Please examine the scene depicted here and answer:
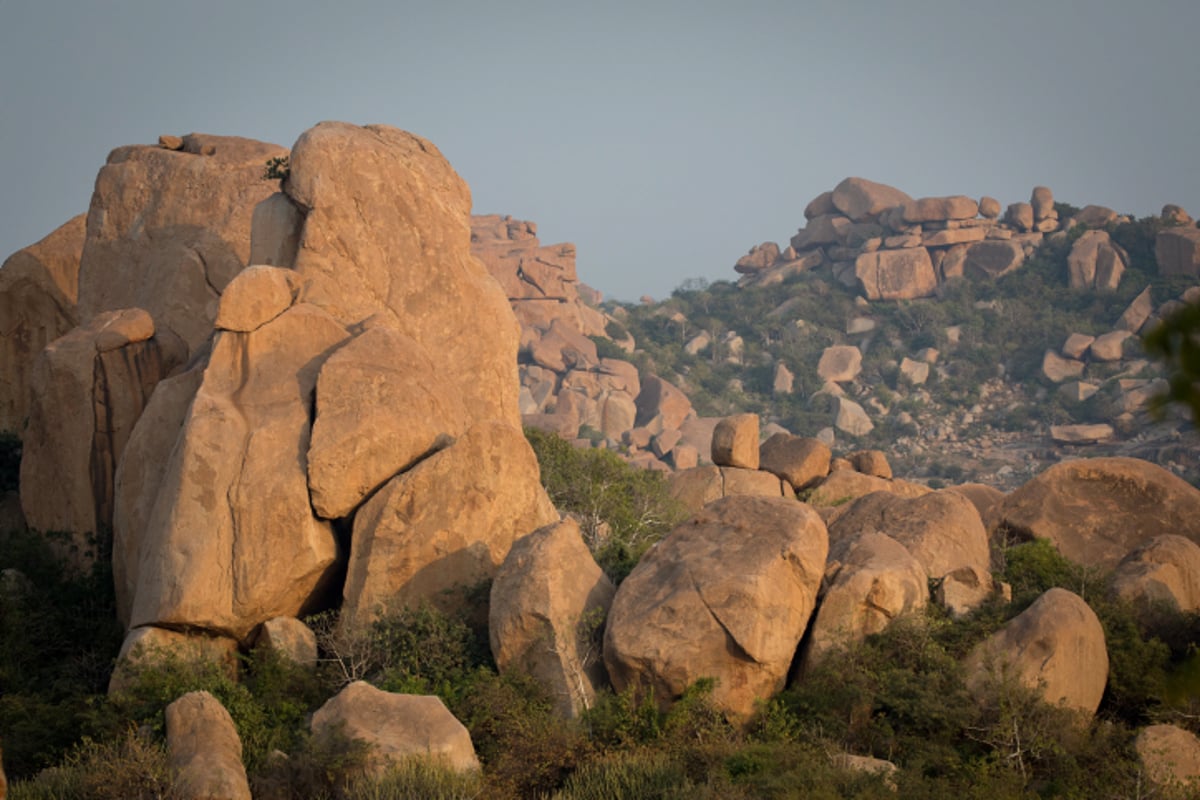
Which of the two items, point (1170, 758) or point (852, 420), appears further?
point (852, 420)

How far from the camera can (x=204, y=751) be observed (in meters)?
11.4

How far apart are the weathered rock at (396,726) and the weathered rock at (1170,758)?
272 inches

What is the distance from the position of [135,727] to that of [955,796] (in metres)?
8.74

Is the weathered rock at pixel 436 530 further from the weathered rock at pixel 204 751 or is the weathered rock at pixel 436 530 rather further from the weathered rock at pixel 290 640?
the weathered rock at pixel 204 751

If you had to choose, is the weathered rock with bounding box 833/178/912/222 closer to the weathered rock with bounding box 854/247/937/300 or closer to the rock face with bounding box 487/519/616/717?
the weathered rock with bounding box 854/247/937/300

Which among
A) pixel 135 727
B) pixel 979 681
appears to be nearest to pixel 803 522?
pixel 979 681

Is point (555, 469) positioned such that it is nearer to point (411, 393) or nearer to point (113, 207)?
point (411, 393)

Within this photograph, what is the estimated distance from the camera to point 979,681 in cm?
1339

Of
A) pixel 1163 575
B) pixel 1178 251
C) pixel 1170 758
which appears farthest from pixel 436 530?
pixel 1178 251

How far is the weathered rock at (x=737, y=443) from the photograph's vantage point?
1092 inches

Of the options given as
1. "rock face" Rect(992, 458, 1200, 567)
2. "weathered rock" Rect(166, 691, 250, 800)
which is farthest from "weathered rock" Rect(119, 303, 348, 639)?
"rock face" Rect(992, 458, 1200, 567)

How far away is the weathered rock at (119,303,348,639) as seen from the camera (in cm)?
1484

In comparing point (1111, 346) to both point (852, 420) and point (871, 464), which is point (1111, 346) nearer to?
point (852, 420)

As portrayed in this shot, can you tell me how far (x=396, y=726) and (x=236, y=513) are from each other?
4534 millimetres
